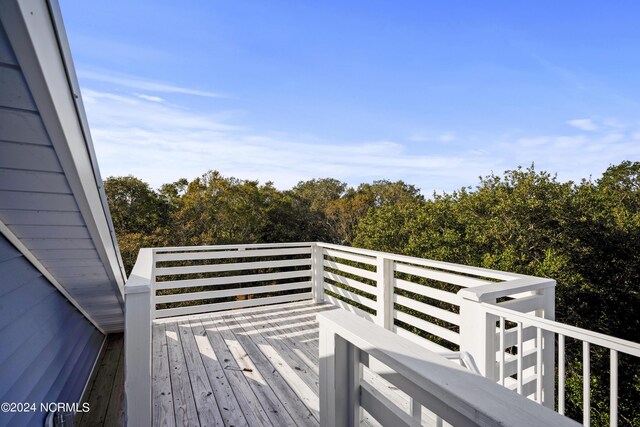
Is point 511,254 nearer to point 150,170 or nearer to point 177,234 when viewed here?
point 177,234

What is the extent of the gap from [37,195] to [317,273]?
357 cm

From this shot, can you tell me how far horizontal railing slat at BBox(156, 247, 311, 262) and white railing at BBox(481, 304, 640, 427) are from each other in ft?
9.57

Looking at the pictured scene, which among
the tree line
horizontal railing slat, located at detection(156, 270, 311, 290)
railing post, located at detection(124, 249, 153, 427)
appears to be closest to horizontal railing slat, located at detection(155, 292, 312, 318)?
horizontal railing slat, located at detection(156, 270, 311, 290)

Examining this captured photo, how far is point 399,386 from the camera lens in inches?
29.5

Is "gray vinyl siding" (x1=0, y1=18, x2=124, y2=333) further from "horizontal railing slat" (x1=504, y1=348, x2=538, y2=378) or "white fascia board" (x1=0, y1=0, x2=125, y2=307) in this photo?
"horizontal railing slat" (x1=504, y1=348, x2=538, y2=378)

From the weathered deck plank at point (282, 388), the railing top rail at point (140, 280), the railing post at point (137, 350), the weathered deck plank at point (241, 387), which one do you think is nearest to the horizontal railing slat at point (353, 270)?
the weathered deck plank at point (282, 388)

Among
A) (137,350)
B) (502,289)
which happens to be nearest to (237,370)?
(137,350)

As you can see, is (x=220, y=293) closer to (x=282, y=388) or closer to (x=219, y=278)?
(x=219, y=278)

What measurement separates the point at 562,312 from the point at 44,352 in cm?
800

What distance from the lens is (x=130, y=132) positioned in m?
8.42

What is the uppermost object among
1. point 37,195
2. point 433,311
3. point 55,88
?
point 55,88

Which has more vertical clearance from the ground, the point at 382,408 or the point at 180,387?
the point at 382,408

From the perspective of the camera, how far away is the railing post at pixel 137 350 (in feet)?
5.49

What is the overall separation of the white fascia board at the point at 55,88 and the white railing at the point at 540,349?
1.91 metres
